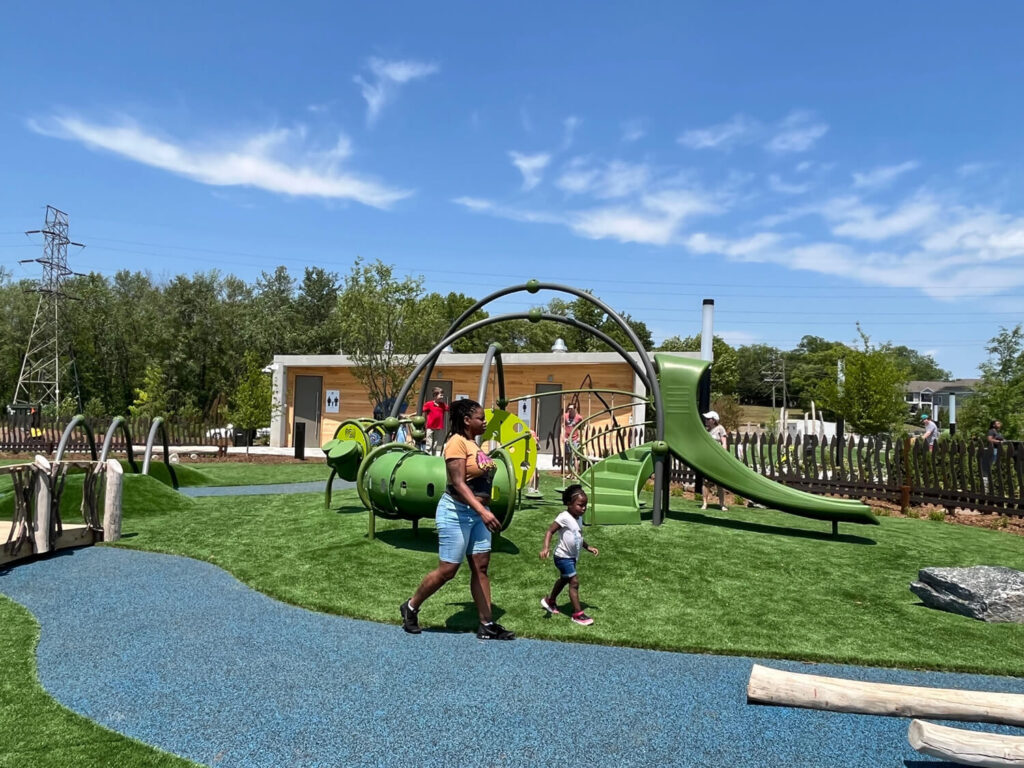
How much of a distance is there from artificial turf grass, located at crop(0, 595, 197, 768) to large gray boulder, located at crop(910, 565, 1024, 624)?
20.3 ft

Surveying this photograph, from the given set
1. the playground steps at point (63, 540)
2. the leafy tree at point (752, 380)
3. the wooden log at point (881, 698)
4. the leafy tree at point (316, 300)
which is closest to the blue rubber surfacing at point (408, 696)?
the wooden log at point (881, 698)

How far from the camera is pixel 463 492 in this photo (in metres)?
4.93

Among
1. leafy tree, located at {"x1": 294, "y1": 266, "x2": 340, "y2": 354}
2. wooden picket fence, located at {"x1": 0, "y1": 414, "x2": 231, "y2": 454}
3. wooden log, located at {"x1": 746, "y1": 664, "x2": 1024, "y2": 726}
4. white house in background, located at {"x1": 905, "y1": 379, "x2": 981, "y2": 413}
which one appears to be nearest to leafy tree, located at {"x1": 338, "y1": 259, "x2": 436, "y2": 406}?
wooden picket fence, located at {"x1": 0, "y1": 414, "x2": 231, "y2": 454}

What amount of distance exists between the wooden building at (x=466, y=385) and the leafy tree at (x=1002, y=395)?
44.9 ft

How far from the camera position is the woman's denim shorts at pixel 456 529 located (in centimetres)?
499

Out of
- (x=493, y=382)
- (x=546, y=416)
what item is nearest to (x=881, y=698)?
(x=546, y=416)

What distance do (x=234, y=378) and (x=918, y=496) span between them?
40439 millimetres

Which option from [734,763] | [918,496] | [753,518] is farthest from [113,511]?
[918,496]

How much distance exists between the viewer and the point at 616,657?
4.98m

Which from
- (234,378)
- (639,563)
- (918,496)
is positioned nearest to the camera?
(639,563)

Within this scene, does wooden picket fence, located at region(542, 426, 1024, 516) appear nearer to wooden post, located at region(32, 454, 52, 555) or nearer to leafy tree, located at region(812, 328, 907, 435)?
wooden post, located at region(32, 454, 52, 555)

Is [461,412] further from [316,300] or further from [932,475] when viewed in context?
[316,300]

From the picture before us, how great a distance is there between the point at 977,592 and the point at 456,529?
4.69 metres

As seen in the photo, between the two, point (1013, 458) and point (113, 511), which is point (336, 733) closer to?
point (113, 511)
